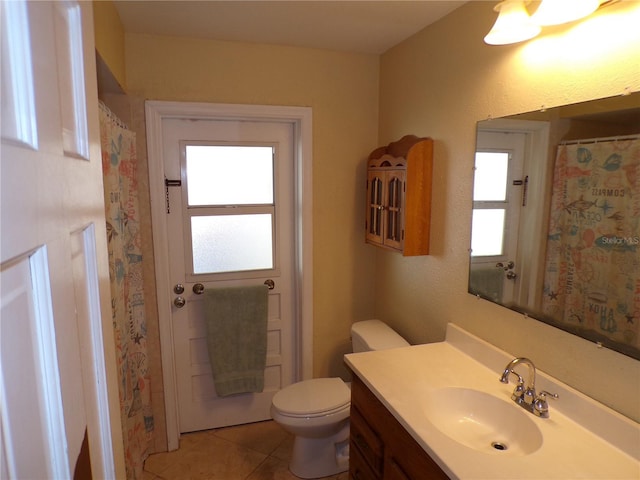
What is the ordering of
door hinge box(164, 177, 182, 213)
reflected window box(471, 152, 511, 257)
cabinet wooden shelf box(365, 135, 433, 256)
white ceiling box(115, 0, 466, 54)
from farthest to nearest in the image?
door hinge box(164, 177, 182, 213) < cabinet wooden shelf box(365, 135, 433, 256) < white ceiling box(115, 0, 466, 54) < reflected window box(471, 152, 511, 257)

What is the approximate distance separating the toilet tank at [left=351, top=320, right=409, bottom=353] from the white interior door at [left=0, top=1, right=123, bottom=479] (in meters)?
1.60

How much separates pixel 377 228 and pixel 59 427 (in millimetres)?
1902

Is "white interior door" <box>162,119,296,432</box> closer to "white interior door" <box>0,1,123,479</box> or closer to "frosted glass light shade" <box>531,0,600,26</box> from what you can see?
"frosted glass light shade" <box>531,0,600,26</box>

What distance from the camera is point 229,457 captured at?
231 centimetres

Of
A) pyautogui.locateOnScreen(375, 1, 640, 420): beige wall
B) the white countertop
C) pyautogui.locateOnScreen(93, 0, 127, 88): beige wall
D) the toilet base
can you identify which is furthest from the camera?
the toilet base

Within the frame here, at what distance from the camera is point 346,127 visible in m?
2.45

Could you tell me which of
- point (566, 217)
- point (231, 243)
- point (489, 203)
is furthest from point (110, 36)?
point (566, 217)

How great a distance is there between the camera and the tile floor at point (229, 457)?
2178mm

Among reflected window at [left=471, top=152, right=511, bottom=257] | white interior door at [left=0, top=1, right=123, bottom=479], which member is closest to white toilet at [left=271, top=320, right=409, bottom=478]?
reflected window at [left=471, top=152, right=511, bottom=257]

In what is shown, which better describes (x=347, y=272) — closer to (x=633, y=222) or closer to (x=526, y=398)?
(x=526, y=398)

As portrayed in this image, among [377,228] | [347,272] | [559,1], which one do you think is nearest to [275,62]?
[377,228]

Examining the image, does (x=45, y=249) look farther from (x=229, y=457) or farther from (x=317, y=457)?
(x=229, y=457)

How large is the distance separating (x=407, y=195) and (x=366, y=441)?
1.09 m

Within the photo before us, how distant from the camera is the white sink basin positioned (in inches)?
49.5
